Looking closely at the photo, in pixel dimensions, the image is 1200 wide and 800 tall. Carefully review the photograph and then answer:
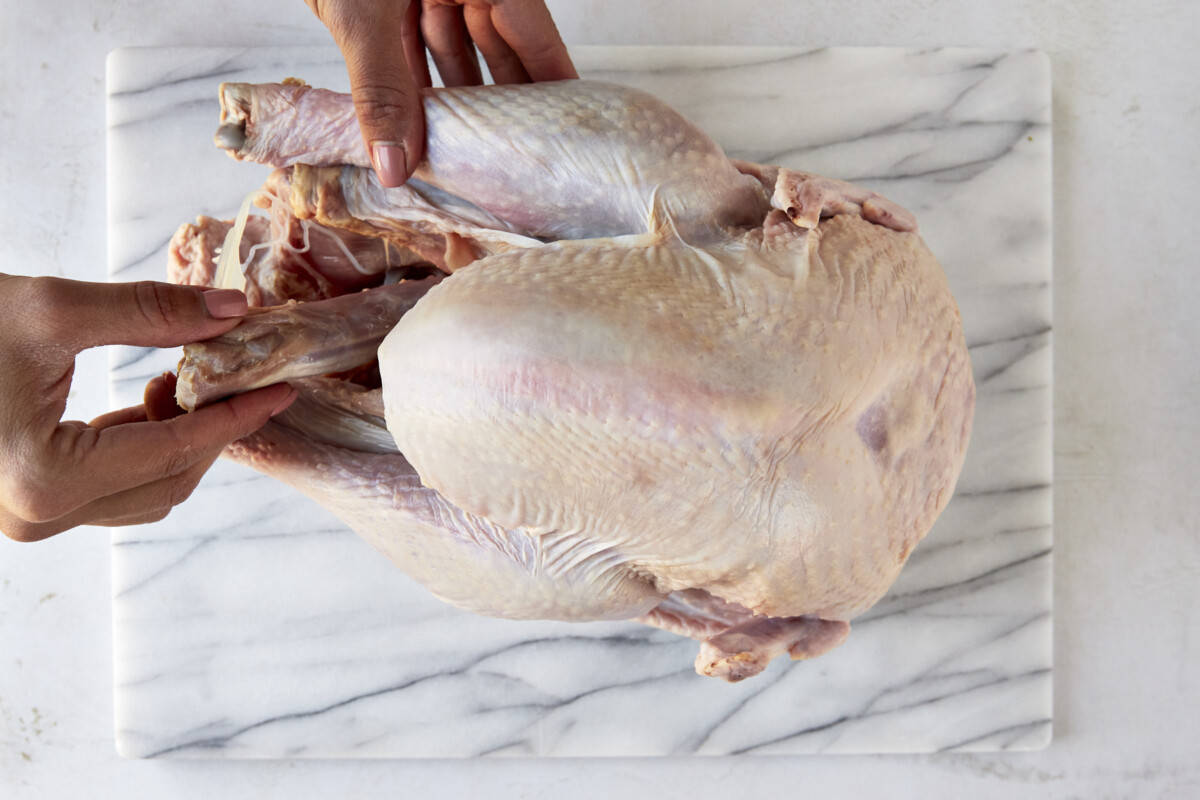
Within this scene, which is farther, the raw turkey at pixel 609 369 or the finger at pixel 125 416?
the finger at pixel 125 416

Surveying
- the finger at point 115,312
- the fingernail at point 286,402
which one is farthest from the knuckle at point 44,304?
the fingernail at point 286,402

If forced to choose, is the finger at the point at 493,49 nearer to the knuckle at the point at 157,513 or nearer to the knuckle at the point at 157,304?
the knuckle at the point at 157,304

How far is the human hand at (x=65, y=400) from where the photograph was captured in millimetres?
809

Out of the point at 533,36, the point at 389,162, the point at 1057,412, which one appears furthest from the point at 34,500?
the point at 1057,412

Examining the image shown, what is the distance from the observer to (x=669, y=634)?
144 cm

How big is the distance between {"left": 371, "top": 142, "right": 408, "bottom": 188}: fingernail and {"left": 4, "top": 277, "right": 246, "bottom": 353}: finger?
0.18m

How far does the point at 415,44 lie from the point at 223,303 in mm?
612

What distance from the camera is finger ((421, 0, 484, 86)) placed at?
1262 millimetres

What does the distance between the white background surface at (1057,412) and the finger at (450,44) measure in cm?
22

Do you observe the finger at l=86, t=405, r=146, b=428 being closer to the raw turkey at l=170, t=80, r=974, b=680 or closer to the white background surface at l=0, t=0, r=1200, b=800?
the raw turkey at l=170, t=80, r=974, b=680

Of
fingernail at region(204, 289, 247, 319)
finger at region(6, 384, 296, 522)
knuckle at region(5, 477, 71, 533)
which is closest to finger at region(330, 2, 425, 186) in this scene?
fingernail at region(204, 289, 247, 319)

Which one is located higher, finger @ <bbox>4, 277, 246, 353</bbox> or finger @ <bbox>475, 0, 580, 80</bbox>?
finger @ <bbox>475, 0, 580, 80</bbox>

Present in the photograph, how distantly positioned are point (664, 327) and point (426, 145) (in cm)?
34

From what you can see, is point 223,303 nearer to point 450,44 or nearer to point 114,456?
point 114,456
